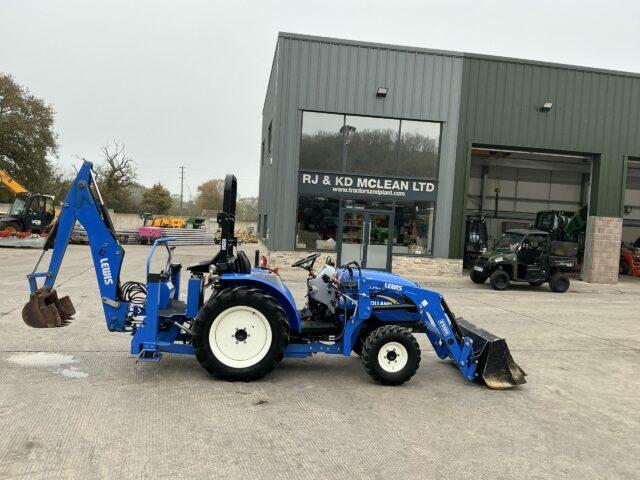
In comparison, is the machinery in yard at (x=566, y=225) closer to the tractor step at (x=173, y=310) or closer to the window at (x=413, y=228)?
the window at (x=413, y=228)

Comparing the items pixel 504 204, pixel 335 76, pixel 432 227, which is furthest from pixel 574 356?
pixel 504 204

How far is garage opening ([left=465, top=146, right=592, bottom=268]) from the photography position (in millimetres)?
26656

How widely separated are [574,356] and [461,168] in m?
11.2

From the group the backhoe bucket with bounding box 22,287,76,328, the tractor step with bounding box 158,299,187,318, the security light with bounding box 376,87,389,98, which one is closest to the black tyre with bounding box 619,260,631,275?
the security light with bounding box 376,87,389,98

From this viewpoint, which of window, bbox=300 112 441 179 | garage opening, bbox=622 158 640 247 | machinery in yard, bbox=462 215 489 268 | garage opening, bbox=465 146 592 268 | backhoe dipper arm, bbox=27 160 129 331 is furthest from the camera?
garage opening, bbox=622 158 640 247

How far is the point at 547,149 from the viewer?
1766 centimetres

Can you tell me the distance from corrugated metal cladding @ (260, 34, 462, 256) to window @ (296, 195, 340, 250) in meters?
0.29

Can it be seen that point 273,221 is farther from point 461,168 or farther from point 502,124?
point 502,124

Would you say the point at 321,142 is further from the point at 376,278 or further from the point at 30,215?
the point at 30,215

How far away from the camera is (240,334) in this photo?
5000mm

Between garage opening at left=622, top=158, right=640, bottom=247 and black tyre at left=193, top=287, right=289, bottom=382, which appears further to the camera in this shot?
garage opening at left=622, top=158, right=640, bottom=247

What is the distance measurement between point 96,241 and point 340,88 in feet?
41.2

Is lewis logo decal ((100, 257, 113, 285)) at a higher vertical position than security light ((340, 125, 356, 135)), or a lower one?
lower

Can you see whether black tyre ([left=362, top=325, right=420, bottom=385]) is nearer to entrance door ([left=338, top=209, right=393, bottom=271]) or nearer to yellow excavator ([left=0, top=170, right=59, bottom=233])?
entrance door ([left=338, top=209, right=393, bottom=271])
